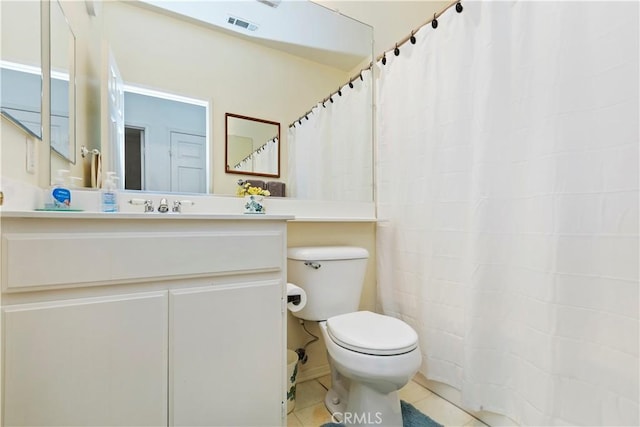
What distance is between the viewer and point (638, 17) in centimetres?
83

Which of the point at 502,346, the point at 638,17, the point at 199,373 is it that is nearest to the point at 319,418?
the point at 199,373

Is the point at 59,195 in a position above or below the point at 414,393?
above

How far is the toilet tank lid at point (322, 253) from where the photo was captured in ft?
4.47

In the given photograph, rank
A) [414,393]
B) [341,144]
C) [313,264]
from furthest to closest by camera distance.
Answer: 1. [341,144]
2. [414,393]
3. [313,264]

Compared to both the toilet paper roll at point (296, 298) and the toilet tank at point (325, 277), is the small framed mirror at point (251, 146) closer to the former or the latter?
the toilet tank at point (325, 277)

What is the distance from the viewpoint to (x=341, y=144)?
72.9 inches

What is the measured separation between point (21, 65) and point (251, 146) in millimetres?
880

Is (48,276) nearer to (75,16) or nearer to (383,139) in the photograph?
(75,16)

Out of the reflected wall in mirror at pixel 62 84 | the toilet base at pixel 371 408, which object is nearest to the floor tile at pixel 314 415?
the toilet base at pixel 371 408

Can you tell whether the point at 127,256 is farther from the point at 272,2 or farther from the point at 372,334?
the point at 272,2

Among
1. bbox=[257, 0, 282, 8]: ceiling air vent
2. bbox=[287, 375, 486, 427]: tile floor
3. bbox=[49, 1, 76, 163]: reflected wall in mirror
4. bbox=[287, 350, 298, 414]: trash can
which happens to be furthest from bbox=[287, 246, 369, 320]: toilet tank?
bbox=[257, 0, 282, 8]: ceiling air vent

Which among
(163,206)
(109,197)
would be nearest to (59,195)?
(109,197)

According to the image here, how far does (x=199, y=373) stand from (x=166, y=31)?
4.98 feet

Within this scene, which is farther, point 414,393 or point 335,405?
point 414,393
